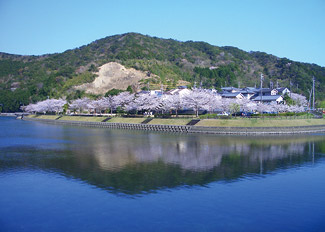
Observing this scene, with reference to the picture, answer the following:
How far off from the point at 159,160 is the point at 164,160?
1.50 ft

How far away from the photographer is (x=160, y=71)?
130375 millimetres

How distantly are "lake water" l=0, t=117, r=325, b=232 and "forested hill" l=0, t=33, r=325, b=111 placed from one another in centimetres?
8485

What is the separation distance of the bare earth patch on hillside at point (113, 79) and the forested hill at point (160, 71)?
11.1 ft

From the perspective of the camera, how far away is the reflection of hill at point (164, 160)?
21.6m

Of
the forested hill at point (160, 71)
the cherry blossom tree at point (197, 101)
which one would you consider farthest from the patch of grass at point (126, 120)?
the forested hill at point (160, 71)

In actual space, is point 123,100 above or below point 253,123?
above

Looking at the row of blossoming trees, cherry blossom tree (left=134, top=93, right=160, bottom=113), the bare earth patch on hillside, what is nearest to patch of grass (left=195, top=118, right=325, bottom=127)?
the row of blossoming trees

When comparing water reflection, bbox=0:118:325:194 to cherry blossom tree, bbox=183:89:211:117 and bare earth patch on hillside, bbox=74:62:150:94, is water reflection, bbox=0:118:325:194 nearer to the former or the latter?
cherry blossom tree, bbox=183:89:211:117

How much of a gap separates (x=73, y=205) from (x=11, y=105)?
130 meters

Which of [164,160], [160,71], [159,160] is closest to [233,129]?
[164,160]

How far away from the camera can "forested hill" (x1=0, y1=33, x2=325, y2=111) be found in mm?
129125

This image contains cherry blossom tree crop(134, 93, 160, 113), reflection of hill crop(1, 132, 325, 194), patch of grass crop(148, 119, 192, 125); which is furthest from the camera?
cherry blossom tree crop(134, 93, 160, 113)

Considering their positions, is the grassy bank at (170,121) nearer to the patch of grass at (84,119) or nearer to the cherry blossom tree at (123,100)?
the patch of grass at (84,119)

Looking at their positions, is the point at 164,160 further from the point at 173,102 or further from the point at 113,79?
the point at 113,79
